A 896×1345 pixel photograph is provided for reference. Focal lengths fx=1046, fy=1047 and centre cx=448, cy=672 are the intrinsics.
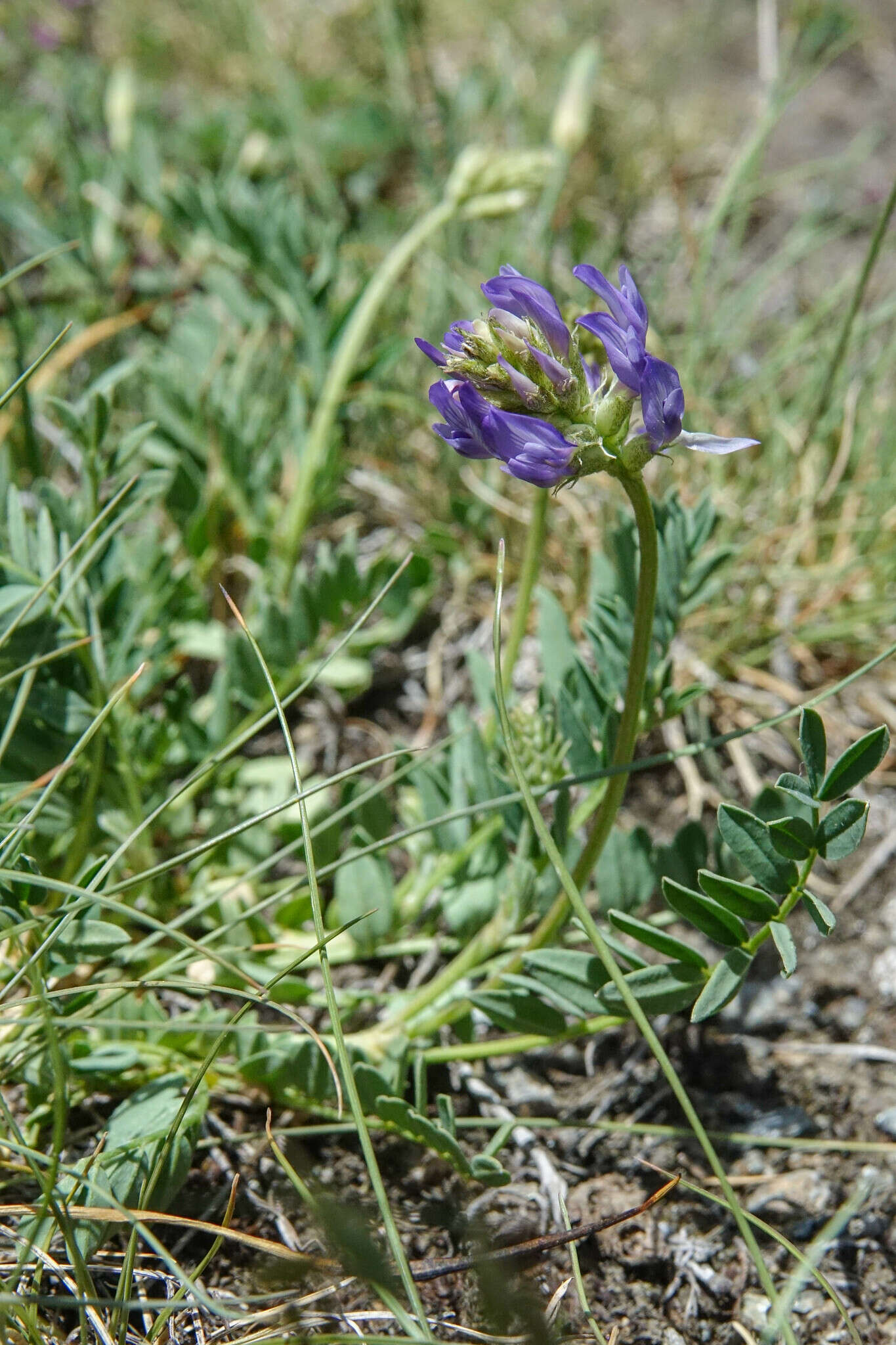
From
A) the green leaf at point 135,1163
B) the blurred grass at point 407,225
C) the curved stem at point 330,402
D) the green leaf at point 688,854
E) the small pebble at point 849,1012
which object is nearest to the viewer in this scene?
the green leaf at point 135,1163

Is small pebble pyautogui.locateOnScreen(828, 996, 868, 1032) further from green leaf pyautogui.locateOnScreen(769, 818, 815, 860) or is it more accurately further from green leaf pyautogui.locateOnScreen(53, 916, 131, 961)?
green leaf pyautogui.locateOnScreen(53, 916, 131, 961)

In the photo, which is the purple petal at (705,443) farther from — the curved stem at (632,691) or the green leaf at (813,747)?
the green leaf at (813,747)

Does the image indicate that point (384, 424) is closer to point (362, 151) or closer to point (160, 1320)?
point (362, 151)

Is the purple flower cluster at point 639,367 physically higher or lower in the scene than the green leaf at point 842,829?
higher

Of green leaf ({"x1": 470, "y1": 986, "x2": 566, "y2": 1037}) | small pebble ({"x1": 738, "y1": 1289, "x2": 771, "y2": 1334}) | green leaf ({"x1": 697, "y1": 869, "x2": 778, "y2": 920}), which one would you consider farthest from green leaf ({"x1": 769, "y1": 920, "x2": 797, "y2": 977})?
small pebble ({"x1": 738, "y1": 1289, "x2": 771, "y2": 1334})

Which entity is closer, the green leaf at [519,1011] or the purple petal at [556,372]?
the purple petal at [556,372]

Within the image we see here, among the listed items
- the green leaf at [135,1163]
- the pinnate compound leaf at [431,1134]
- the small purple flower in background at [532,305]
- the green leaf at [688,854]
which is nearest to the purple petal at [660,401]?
the small purple flower in background at [532,305]

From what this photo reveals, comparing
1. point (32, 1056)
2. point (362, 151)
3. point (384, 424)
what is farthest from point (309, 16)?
point (32, 1056)
